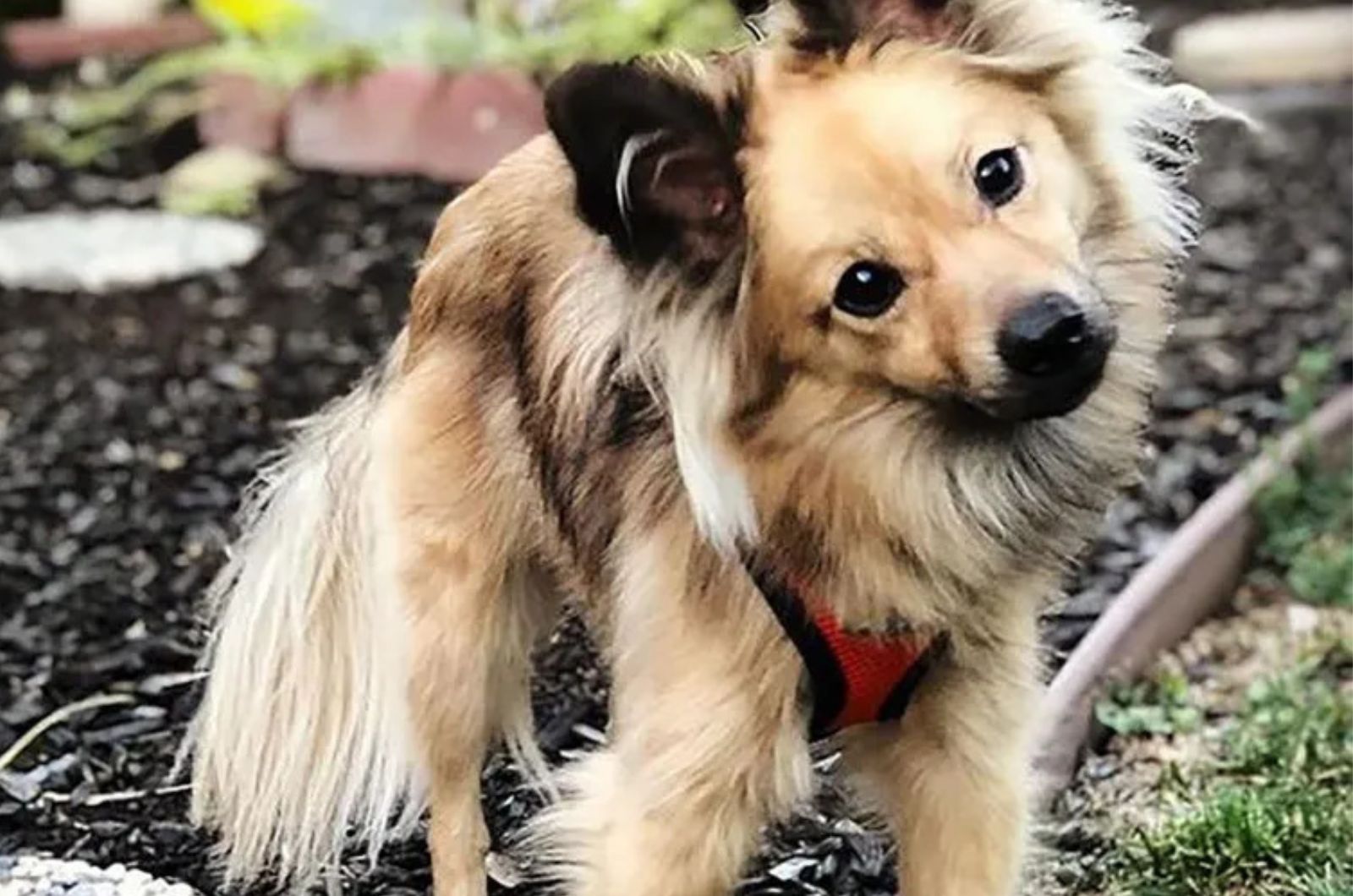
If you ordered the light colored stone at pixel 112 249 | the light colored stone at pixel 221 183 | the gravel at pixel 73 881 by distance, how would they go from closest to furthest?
the gravel at pixel 73 881
the light colored stone at pixel 112 249
the light colored stone at pixel 221 183

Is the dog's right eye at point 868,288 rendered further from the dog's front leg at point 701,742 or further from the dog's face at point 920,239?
the dog's front leg at point 701,742

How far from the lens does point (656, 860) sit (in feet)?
10.1

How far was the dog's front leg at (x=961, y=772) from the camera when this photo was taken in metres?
3.21

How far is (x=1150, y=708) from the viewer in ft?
14.9

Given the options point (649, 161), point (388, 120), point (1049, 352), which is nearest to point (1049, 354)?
point (1049, 352)

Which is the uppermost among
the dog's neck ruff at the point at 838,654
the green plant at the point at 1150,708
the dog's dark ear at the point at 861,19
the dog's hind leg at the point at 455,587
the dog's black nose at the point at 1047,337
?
the dog's dark ear at the point at 861,19

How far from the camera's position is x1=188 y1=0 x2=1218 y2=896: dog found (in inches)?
110

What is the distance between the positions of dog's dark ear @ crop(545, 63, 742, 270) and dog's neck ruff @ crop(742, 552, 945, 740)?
0.42 m

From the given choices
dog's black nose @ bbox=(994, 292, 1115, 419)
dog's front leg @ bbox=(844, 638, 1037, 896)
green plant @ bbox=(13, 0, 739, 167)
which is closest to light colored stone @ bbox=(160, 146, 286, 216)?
green plant @ bbox=(13, 0, 739, 167)

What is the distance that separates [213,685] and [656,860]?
1.18 m

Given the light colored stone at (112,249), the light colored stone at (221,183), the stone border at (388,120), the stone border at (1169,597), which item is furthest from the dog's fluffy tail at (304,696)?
the light colored stone at (221,183)

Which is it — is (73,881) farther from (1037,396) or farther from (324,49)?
(324,49)

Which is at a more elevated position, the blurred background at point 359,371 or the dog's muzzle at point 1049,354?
the dog's muzzle at point 1049,354

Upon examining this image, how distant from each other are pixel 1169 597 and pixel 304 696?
1778 mm
